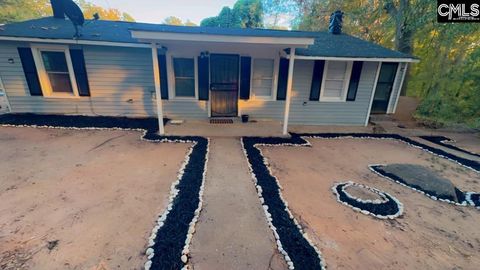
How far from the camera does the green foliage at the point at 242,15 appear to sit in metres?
21.5

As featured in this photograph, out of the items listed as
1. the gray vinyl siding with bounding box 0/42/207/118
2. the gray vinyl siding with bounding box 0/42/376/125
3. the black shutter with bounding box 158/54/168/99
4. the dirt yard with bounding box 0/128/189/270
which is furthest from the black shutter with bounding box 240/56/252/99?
the dirt yard with bounding box 0/128/189/270

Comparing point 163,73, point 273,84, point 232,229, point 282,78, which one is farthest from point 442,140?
point 163,73

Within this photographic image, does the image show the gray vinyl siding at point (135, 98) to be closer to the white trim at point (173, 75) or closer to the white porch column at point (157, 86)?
the white trim at point (173, 75)

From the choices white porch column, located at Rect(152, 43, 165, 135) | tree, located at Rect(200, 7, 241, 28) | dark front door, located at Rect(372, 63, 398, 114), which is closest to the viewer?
white porch column, located at Rect(152, 43, 165, 135)

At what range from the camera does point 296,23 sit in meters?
21.4

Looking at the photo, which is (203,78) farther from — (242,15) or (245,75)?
(242,15)

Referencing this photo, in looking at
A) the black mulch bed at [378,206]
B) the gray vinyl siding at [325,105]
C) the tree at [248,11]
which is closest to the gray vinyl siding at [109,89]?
the gray vinyl siding at [325,105]

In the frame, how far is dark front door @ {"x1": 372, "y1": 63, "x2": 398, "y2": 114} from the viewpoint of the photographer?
7.73m

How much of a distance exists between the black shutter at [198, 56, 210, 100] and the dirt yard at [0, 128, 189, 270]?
2.24 meters

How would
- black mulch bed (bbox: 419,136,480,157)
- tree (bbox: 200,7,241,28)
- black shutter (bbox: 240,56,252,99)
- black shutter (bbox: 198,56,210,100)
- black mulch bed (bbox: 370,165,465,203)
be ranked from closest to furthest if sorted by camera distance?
A: black mulch bed (bbox: 370,165,465,203)
black mulch bed (bbox: 419,136,480,157)
black shutter (bbox: 198,56,210,100)
black shutter (bbox: 240,56,252,99)
tree (bbox: 200,7,241,28)

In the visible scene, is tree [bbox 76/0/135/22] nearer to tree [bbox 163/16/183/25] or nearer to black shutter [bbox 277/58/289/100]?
tree [bbox 163/16/183/25]

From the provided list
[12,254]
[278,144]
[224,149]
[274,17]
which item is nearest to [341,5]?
[274,17]

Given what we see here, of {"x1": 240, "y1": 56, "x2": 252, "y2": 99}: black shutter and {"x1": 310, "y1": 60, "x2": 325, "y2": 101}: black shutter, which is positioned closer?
{"x1": 240, "y1": 56, "x2": 252, "y2": 99}: black shutter

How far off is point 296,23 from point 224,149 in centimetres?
2059
